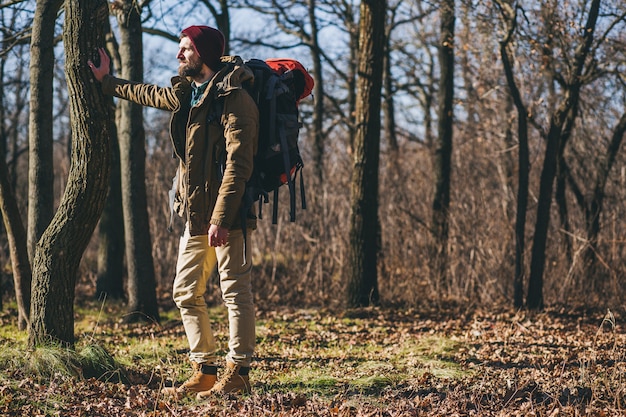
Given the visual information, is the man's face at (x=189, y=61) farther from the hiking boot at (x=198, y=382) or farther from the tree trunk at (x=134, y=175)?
the tree trunk at (x=134, y=175)

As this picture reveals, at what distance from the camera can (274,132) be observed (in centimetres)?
481

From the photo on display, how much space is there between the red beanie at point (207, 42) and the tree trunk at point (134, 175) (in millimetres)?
3628

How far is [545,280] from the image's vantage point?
10883mm

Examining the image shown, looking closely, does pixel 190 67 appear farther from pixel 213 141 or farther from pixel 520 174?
pixel 520 174

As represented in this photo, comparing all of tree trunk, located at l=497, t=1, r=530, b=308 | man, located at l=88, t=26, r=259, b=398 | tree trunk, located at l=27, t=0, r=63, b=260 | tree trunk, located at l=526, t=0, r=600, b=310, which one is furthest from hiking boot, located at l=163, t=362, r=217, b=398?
tree trunk, located at l=526, t=0, r=600, b=310

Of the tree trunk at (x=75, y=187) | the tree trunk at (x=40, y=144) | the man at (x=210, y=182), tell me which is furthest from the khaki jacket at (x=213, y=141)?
the tree trunk at (x=40, y=144)

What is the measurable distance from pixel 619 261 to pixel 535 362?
4453 mm

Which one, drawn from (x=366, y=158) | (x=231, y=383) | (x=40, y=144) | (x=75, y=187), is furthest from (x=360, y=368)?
(x=366, y=158)

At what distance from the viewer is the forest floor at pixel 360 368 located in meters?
4.82

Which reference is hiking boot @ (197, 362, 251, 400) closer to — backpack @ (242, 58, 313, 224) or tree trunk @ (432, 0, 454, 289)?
backpack @ (242, 58, 313, 224)

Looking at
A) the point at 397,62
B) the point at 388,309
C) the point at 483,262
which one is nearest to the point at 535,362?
the point at 388,309

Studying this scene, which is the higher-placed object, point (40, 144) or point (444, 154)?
point (444, 154)

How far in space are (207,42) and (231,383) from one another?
213 cm

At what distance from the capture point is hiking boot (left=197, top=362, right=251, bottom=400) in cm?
495
